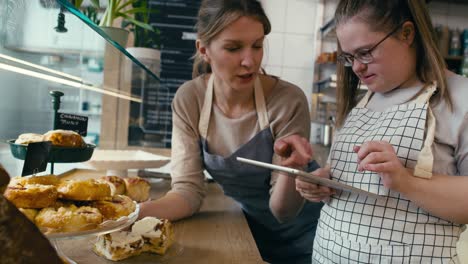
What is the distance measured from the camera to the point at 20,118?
3.04 ft

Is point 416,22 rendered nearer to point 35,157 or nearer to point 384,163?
point 384,163

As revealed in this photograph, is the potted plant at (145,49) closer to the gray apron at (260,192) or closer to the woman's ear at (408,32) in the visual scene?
the gray apron at (260,192)

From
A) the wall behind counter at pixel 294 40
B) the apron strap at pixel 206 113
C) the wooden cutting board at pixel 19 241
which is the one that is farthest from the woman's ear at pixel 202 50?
the wall behind counter at pixel 294 40

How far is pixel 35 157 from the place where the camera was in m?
0.77

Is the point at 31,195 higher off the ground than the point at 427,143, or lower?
lower

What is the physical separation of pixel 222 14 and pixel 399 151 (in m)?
0.70

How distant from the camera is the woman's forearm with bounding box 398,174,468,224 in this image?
88 cm

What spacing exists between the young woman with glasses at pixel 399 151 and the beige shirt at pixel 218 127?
0.24 metres

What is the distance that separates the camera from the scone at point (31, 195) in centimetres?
68

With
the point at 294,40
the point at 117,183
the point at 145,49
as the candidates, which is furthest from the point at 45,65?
the point at 294,40

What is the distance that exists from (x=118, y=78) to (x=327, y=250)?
1.16 m

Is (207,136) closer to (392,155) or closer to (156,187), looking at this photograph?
(156,187)

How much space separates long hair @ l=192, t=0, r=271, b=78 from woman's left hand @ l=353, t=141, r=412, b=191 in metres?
0.64

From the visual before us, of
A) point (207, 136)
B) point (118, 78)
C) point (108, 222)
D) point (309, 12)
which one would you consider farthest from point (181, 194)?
point (309, 12)
